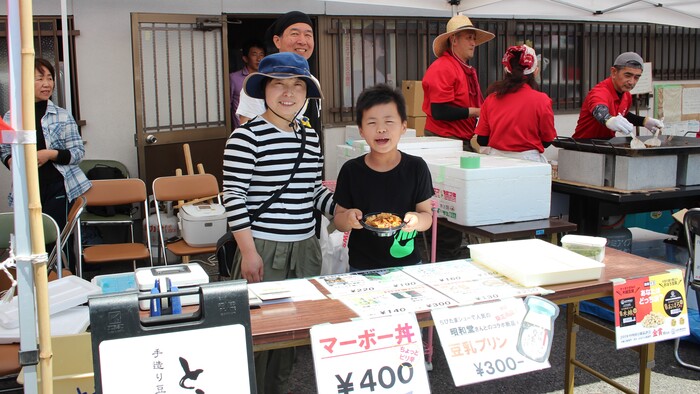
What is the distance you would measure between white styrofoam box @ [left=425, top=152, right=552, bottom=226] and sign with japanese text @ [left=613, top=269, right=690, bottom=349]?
116 centimetres

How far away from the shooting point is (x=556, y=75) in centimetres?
858

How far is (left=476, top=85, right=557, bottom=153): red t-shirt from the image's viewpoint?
14.8 ft

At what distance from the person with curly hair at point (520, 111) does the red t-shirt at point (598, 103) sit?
0.83 metres

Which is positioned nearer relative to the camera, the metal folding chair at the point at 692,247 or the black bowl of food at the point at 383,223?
the black bowl of food at the point at 383,223

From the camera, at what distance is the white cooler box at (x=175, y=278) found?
203cm

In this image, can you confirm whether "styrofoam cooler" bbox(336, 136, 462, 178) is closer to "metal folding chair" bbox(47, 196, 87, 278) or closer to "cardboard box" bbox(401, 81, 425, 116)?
"metal folding chair" bbox(47, 196, 87, 278)

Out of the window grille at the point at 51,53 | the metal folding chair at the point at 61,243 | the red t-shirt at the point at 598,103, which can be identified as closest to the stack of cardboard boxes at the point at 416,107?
the red t-shirt at the point at 598,103

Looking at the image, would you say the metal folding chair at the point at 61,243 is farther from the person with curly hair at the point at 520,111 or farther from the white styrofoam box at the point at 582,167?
the white styrofoam box at the point at 582,167

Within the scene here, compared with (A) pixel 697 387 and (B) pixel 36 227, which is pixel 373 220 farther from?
(A) pixel 697 387

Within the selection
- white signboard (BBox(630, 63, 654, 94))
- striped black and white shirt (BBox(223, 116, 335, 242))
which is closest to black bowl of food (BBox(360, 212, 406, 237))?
striped black and white shirt (BBox(223, 116, 335, 242))

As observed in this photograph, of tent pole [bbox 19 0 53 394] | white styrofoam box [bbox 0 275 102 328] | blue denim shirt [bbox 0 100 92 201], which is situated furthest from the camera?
blue denim shirt [bbox 0 100 92 201]

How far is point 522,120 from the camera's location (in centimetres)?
455

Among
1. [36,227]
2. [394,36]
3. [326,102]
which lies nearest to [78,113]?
[326,102]

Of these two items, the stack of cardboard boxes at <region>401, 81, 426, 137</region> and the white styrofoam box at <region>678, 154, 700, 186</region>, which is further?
the stack of cardboard boxes at <region>401, 81, 426, 137</region>
